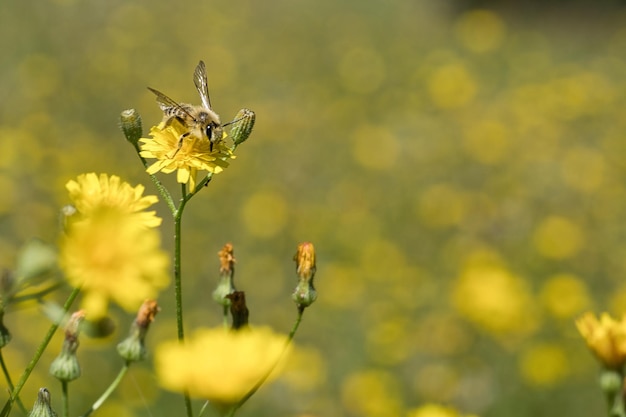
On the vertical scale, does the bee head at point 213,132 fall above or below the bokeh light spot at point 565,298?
below

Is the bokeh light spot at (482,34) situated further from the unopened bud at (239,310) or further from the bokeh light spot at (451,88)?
the unopened bud at (239,310)

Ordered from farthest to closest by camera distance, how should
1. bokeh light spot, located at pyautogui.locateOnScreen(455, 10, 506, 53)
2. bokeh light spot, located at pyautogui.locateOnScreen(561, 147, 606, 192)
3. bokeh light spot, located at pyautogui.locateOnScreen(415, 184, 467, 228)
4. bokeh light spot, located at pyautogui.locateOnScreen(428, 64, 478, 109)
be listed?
bokeh light spot, located at pyautogui.locateOnScreen(455, 10, 506, 53), bokeh light spot, located at pyautogui.locateOnScreen(428, 64, 478, 109), bokeh light spot, located at pyautogui.locateOnScreen(561, 147, 606, 192), bokeh light spot, located at pyautogui.locateOnScreen(415, 184, 467, 228)

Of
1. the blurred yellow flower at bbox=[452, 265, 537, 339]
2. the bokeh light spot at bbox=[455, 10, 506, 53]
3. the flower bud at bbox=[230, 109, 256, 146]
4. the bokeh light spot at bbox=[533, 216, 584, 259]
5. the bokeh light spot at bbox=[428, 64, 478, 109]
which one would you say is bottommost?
the flower bud at bbox=[230, 109, 256, 146]

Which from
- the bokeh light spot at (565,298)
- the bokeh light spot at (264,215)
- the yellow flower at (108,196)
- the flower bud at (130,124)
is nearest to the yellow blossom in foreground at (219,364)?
the yellow flower at (108,196)

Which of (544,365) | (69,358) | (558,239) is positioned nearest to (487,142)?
(558,239)

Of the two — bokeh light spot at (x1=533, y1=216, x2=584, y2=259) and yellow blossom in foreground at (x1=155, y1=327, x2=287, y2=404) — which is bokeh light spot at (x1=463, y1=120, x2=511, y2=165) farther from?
yellow blossom in foreground at (x1=155, y1=327, x2=287, y2=404)

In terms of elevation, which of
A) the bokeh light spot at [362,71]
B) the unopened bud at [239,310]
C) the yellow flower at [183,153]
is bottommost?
the unopened bud at [239,310]

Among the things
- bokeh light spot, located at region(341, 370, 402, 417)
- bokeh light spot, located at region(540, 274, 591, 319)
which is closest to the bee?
bokeh light spot, located at region(341, 370, 402, 417)
